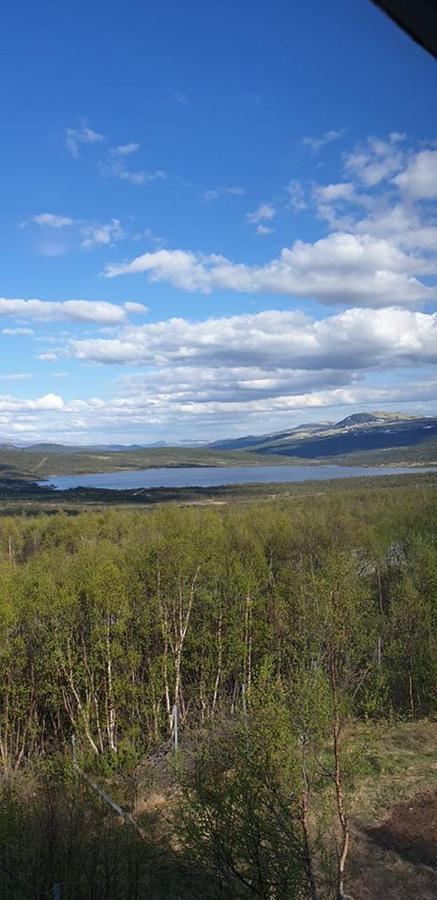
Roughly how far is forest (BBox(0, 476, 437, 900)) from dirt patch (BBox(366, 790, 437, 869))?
1.62 metres

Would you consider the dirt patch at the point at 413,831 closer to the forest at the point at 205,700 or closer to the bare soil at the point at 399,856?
the bare soil at the point at 399,856

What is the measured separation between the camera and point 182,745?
26.7m

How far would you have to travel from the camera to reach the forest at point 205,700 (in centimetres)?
1274

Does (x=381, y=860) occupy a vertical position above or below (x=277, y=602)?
below

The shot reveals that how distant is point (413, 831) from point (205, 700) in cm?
1582

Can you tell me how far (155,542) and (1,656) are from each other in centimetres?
1124

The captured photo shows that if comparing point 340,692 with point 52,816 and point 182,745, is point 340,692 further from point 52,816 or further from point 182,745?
point 182,745

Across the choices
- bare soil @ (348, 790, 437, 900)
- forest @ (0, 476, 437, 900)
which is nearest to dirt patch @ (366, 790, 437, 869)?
bare soil @ (348, 790, 437, 900)

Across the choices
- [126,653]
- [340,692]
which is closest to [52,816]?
[340,692]

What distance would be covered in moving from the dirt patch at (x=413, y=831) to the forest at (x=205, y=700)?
162 cm

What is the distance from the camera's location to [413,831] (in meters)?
18.9

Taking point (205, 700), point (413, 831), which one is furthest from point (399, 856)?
point (205, 700)

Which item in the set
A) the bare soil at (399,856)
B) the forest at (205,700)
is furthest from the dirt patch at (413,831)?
the forest at (205,700)

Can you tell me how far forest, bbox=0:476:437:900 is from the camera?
12.7 m
